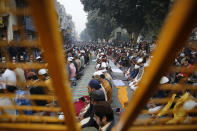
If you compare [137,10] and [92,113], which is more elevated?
[137,10]

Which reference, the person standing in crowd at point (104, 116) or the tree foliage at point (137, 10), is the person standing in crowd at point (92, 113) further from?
the tree foliage at point (137, 10)

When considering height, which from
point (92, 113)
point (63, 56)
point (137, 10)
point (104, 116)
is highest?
point (137, 10)

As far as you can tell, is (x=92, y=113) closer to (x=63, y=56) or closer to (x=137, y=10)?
(x=63, y=56)

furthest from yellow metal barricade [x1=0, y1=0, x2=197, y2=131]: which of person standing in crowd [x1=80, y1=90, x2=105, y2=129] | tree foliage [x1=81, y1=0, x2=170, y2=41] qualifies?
tree foliage [x1=81, y1=0, x2=170, y2=41]

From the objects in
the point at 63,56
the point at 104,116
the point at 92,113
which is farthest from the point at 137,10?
the point at 63,56

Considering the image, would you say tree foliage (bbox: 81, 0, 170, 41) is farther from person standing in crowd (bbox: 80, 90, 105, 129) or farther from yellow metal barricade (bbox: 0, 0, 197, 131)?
yellow metal barricade (bbox: 0, 0, 197, 131)

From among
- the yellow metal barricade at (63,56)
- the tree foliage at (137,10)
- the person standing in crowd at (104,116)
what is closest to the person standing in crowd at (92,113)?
the person standing in crowd at (104,116)

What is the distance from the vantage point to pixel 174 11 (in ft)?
1.41

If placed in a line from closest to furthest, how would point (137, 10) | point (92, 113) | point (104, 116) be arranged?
point (104, 116) < point (92, 113) < point (137, 10)

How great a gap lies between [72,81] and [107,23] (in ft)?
72.8

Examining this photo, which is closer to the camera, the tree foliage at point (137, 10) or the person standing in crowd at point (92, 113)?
the person standing in crowd at point (92, 113)

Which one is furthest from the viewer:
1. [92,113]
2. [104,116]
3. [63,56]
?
[92,113]

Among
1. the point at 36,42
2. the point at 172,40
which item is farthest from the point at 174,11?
the point at 36,42

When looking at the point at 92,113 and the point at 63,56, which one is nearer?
the point at 63,56
